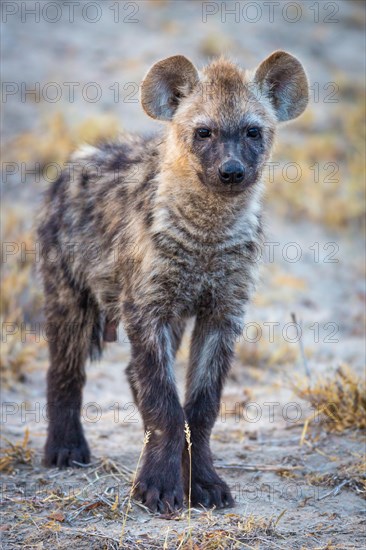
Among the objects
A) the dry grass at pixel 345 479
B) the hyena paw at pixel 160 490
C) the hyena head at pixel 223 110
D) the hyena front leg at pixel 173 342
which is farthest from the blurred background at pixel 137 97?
the dry grass at pixel 345 479

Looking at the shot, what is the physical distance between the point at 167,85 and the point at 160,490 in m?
2.08

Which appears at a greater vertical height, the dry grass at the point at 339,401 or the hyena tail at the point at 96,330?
the hyena tail at the point at 96,330

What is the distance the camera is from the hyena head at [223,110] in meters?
4.55

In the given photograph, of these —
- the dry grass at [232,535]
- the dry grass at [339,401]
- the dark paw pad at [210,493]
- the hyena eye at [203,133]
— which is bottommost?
the dry grass at [232,535]

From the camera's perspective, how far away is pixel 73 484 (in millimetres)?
4789

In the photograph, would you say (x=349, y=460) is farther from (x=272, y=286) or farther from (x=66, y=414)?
(x=272, y=286)

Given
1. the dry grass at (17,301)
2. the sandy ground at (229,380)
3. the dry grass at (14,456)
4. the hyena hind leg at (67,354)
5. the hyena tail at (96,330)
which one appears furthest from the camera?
the dry grass at (17,301)

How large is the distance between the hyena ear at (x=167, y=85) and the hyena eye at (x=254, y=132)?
A: 1.44 feet

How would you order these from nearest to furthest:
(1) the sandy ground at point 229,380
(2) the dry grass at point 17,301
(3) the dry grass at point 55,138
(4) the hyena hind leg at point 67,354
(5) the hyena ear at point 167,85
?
(1) the sandy ground at point 229,380 → (5) the hyena ear at point 167,85 → (4) the hyena hind leg at point 67,354 → (2) the dry grass at point 17,301 → (3) the dry grass at point 55,138

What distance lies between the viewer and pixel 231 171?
4.39 metres

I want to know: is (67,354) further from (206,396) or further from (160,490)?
(160,490)

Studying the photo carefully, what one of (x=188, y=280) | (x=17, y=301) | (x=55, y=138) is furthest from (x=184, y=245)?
(x=55, y=138)

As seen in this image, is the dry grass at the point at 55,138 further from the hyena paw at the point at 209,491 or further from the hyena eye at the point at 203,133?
the hyena paw at the point at 209,491

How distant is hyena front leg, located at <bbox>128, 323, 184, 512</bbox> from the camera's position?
434 cm
